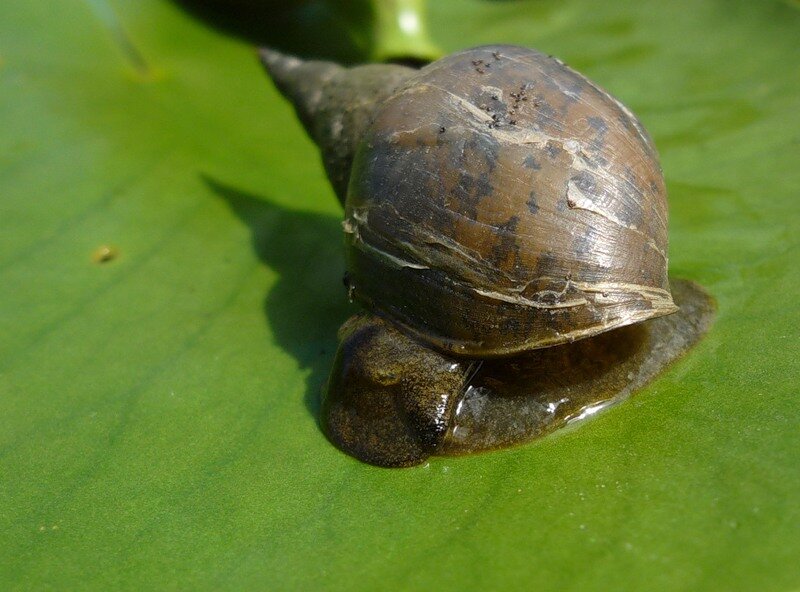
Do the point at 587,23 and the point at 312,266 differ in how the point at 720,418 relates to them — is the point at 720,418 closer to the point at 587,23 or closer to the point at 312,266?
the point at 312,266

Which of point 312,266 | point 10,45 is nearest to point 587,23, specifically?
point 312,266

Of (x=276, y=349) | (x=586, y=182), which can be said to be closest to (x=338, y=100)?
(x=276, y=349)

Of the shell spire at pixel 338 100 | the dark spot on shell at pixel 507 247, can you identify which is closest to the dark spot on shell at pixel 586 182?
the dark spot on shell at pixel 507 247

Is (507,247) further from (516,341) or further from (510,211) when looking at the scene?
(516,341)

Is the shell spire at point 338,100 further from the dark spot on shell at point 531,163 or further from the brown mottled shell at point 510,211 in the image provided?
the dark spot on shell at point 531,163

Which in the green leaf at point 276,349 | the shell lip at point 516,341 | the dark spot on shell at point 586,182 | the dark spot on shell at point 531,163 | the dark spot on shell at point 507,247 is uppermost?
the dark spot on shell at point 531,163

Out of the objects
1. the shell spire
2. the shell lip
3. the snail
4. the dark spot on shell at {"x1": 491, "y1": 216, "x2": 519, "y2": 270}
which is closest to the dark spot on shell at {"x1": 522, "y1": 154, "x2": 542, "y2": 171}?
the snail
